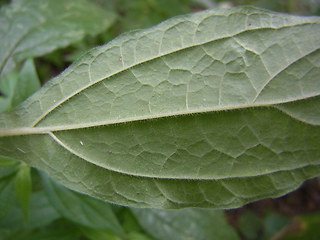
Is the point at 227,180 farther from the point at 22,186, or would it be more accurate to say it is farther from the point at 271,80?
the point at 22,186

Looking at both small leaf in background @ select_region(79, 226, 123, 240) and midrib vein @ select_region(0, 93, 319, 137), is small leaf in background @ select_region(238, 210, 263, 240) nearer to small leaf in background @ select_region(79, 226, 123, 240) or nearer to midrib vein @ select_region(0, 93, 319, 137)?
small leaf in background @ select_region(79, 226, 123, 240)

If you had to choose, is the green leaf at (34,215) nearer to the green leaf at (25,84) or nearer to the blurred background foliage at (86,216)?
the blurred background foliage at (86,216)

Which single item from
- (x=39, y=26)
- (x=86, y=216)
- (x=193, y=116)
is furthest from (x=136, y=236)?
(x=39, y=26)

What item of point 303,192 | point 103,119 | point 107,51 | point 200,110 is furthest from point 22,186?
point 303,192

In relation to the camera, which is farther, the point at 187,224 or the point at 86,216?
the point at 187,224

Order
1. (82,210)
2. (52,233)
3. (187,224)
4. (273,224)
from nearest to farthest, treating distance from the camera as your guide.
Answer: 1. (82,210)
2. (52,233)
3. (187,224)
4. (273,224)

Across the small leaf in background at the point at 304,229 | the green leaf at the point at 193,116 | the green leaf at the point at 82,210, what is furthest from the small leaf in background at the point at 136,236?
the small leaf in background at the point at 304,229

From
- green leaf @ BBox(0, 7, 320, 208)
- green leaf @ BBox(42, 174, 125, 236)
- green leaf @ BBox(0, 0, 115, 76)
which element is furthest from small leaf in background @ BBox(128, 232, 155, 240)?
green leaf @ BBox(0, 0, 115, 76)

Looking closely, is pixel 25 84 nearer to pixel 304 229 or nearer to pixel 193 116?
pixel 193 116
